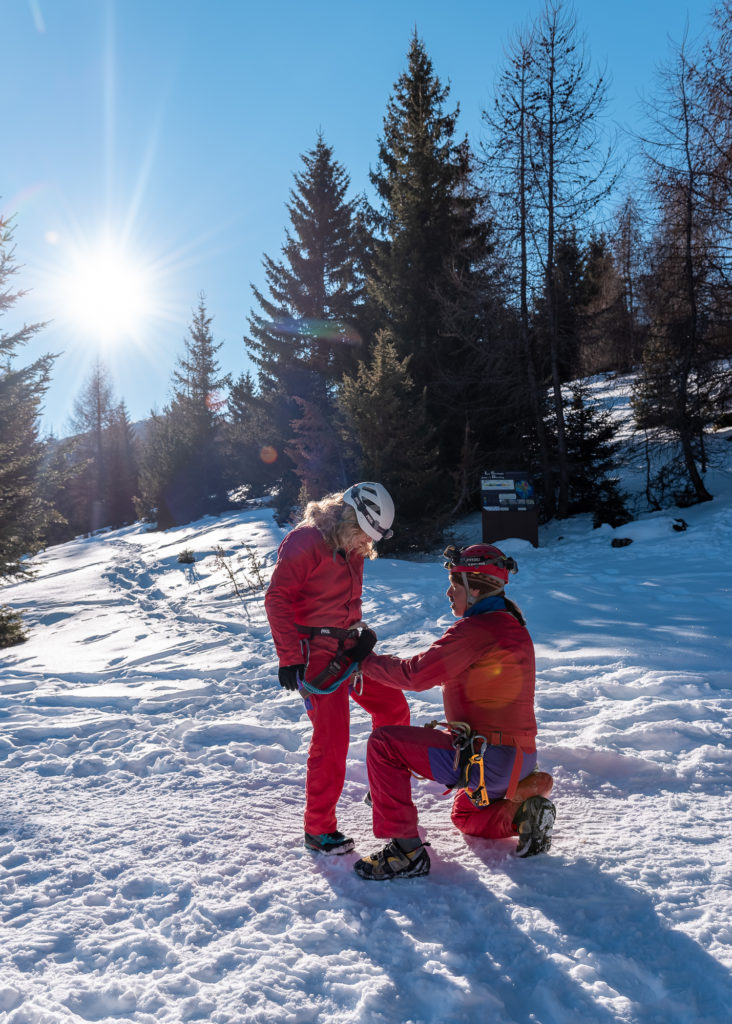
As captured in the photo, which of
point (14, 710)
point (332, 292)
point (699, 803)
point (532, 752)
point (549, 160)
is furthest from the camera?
point (332, 292)

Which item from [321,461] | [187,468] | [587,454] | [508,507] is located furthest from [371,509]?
[187,468]

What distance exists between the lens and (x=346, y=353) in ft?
65.0

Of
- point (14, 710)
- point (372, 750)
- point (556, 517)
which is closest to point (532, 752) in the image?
point (372, 750)

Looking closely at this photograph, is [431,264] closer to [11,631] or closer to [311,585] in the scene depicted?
[11,631]

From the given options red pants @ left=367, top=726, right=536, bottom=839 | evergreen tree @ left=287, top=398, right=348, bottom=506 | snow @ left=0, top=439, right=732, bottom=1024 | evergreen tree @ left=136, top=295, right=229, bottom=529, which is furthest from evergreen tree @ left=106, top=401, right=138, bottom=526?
red pants @ left=367, top=726, right=536, bottom=839

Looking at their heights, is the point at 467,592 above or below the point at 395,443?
below

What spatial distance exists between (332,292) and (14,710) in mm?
21343

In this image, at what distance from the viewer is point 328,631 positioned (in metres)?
3.31

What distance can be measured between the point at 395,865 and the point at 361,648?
3.28 feet

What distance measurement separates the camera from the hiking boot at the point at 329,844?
123 inches

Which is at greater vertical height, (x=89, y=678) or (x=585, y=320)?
(x=585, y=320)

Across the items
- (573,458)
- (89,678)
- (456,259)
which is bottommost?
(89,678)

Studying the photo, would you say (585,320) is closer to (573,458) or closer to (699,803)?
(573,458)

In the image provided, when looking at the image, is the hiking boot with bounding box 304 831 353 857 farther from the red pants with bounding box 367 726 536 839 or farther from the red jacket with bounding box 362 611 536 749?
the red jacket with bounding box 362 611 536 749
